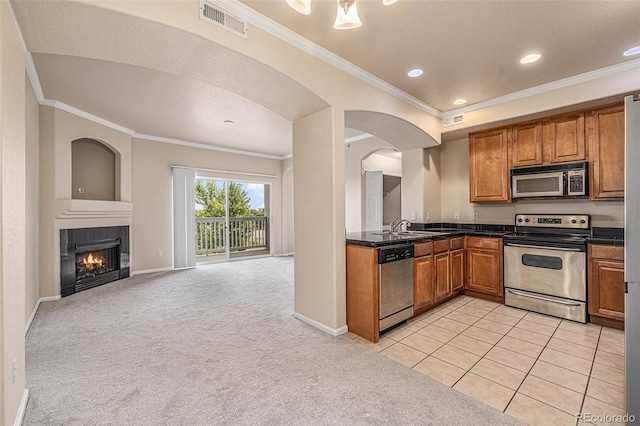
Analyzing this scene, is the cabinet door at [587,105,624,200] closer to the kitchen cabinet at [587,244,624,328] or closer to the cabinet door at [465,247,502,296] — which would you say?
the kitchen cabinet at [587,244,624,328]

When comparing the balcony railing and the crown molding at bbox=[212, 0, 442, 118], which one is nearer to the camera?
the crown molding at bbox=[212, 0, 442, 118]

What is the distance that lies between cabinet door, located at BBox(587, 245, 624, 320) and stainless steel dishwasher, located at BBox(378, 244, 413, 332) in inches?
77.1

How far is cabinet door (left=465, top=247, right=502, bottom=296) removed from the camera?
383cm

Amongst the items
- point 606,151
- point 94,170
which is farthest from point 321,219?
point 94,170

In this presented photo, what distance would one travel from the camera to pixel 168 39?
204 cm

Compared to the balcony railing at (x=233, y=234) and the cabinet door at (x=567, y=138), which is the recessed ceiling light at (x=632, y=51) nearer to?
the cabinet door at (x=567, y=138)

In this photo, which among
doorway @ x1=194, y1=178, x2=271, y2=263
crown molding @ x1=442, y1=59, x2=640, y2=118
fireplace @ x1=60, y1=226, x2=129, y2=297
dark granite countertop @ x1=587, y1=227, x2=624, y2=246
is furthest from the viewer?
doorway @ x1=194, y1=178, x2=271, y2=263

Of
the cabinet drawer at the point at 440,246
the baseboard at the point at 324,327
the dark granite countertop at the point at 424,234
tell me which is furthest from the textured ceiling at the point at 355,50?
the baseboard at the point at 324,327

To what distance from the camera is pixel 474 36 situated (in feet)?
8.40

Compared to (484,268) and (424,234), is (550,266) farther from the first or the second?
(424,234)

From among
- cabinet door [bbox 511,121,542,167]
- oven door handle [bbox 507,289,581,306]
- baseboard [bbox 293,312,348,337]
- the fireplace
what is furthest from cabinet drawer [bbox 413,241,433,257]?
the fireplace

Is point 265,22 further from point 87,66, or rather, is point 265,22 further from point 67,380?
point 67,380

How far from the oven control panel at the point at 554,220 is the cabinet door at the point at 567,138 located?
72cm

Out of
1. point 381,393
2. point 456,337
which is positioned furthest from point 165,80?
point 456,337
